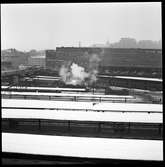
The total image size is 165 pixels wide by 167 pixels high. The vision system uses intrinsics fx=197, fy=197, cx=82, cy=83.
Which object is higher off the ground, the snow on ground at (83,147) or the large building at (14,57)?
the large building at (14,57)

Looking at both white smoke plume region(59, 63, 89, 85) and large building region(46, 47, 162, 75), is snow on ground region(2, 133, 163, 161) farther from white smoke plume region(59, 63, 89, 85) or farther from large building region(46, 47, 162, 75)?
large building region(46, 47, 162, 75)

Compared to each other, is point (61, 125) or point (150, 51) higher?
point (150, 51)

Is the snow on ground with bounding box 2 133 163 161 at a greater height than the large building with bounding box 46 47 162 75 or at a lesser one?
lesser

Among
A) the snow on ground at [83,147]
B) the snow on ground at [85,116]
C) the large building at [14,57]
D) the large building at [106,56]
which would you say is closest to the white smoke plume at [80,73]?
the large building at [106,56]

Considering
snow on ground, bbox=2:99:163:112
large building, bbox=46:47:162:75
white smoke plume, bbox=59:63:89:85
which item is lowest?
snow on ground, bbox=2:99:163:112

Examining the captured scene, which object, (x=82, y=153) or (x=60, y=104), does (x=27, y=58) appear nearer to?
(x=60, y=104)

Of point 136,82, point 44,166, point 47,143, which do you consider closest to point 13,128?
point 47,143

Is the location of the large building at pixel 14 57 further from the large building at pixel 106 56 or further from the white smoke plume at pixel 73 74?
the white smoke plume at pixel 73 74

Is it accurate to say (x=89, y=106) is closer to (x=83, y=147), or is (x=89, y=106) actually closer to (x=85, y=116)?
(x=85, y=116)

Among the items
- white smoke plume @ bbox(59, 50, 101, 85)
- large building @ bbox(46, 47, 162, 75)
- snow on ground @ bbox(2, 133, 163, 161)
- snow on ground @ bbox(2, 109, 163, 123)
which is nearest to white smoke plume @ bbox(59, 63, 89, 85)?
white smoke plume @ bbox(59, 50, 101, 85)

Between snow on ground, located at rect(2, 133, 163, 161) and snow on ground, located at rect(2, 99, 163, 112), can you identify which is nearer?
snow on ground, located at rect(2, 133, 163, 161)

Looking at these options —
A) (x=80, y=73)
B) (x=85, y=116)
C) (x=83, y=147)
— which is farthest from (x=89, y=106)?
(x=80, y=73)
